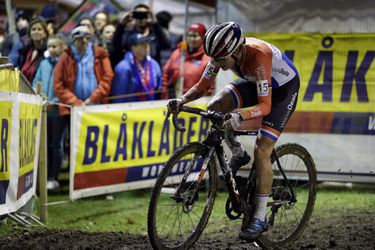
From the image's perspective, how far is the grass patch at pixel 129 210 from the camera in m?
9.64

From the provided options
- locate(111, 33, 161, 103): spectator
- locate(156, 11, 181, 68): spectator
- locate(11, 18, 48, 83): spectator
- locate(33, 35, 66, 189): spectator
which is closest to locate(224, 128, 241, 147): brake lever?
locate(111, 33, 161, 103): spectator

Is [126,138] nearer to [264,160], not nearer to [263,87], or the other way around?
[264,160]

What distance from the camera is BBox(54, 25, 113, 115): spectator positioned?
11.4 metres

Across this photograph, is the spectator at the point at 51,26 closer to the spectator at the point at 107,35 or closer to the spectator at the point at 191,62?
the spectator at the point at 107,35

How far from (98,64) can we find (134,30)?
1.03 meters

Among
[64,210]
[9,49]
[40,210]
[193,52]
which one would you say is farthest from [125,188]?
[9,49]

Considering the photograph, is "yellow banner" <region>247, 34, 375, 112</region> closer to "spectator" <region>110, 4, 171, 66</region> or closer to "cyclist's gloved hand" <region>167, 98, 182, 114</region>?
"spectator" <region>110, 4, 171, 66</region>

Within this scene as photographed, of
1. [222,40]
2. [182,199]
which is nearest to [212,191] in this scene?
[182,199]

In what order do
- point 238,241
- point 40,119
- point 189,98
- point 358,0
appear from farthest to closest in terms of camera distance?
point 358,0 → point 40,119 → point 238,241 → point 189,98

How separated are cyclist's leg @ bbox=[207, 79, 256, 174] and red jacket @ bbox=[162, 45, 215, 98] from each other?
4088 millimetres

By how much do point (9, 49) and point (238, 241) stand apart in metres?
6.08

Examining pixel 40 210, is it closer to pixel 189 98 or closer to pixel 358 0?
pixel 189 98

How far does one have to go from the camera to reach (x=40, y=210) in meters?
9.41

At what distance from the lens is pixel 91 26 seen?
1265cm
